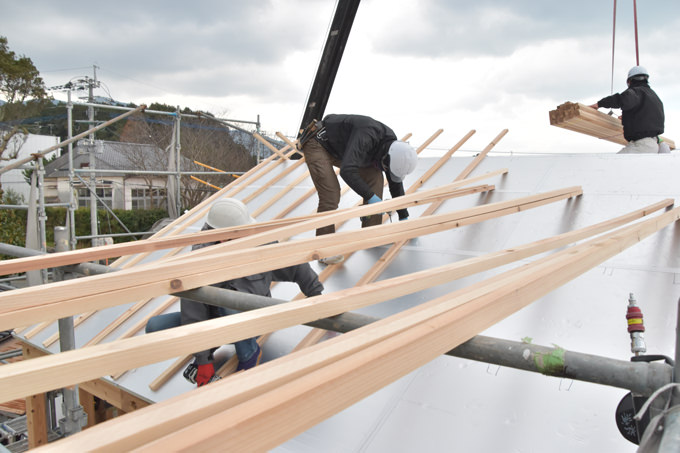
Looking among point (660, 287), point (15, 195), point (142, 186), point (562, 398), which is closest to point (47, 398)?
point (562, 398)

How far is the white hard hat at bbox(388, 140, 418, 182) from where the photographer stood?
4152 mm

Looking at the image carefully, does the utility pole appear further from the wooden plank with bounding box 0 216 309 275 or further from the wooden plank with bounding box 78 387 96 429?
the wooden plank with bounding box 0 216 309 275

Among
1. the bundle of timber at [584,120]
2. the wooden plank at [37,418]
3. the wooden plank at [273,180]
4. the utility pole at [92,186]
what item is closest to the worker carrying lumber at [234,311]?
the wooden plank at [37,418]

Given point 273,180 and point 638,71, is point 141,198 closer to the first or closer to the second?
point 273,180

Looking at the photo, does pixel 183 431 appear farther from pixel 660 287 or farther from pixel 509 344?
pixel 660 287

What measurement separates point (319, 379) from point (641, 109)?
601 cm

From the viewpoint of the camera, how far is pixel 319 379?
100 cm

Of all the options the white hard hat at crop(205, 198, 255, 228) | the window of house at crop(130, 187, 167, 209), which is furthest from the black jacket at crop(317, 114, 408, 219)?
the window of house at crop(130, 187, 167, 209)

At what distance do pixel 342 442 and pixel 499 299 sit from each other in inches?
46.5

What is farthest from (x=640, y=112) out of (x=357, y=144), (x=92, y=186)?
(x=92, y=186)

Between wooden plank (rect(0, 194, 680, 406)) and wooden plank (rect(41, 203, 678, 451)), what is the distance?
0.26 m

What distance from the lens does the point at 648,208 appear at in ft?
11.2

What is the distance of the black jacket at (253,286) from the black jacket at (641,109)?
460cm

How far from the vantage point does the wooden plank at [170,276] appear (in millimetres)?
1577
